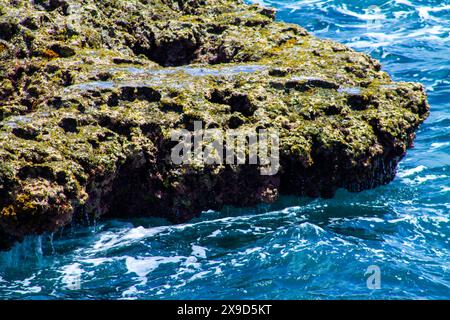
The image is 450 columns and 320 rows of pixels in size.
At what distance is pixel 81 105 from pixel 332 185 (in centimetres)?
583

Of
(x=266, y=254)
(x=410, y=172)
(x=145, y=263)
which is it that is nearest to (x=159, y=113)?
(x=145, y=263)

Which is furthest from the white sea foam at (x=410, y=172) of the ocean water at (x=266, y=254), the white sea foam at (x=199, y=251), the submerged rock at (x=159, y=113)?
the white sea foam at (x=199, y=251)

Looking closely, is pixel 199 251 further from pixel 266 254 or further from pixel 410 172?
pixel 410 172

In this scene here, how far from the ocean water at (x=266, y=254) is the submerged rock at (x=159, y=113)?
49cm

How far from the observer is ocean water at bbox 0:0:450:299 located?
1151 cm

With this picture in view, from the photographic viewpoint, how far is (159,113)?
1413 centimetres

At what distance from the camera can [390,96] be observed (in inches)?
617

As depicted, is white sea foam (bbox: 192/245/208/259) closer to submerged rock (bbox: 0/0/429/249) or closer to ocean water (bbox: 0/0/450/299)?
ocean water (bbox: 0/0/450/299)

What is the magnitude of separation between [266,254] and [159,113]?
392cm

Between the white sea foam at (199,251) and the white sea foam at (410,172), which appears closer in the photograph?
the white sea foam at (199,251)

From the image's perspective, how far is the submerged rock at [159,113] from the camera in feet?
40.6

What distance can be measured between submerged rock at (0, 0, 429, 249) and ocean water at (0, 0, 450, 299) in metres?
0.49

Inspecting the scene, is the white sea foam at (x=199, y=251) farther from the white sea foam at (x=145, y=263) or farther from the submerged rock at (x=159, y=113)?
the submerged rock at (x=159, y=113)
